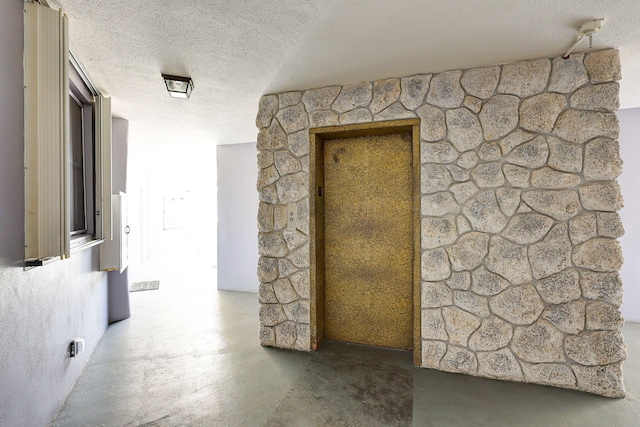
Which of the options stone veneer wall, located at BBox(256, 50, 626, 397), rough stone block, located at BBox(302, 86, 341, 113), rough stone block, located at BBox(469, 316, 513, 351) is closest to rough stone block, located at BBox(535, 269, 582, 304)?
stone veneer wall, located at BBox(256, 50, 626, 397)

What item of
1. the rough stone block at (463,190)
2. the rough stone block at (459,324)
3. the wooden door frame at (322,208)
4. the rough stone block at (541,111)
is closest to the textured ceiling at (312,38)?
the rough stone block at (541,111)

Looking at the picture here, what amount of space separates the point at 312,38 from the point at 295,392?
2.32 metres

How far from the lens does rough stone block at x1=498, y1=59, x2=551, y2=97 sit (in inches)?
80.7

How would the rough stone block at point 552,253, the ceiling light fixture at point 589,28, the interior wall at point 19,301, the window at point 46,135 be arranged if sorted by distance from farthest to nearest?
the rough stone block at point 552,253, the ceiling light fixture at point 589,28, the window at point 46,135, the interior wall at point 19,301

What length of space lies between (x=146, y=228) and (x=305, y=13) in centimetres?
719

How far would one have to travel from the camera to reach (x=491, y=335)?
215 centimetres

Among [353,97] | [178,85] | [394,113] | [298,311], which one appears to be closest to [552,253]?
[394,113]

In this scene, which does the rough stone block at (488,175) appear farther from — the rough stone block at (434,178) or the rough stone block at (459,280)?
the rough stone block at (459,280)

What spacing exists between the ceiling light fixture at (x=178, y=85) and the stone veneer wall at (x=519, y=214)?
1192mm

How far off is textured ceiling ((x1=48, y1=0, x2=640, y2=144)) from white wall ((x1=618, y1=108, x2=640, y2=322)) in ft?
2.69

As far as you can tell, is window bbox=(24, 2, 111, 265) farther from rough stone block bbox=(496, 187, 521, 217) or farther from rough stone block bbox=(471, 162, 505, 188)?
rough stone block bbox=(496, 187, 521, 217)

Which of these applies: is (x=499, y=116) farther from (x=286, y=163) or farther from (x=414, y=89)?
(x=286, y=163)

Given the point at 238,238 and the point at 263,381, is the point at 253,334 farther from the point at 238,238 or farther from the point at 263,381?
the point at 238,238

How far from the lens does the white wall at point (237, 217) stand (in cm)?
464
